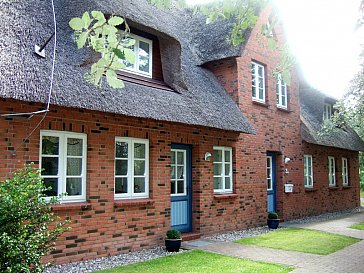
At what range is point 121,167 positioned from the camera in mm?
8812

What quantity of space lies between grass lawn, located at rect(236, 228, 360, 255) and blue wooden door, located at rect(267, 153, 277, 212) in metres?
2.43

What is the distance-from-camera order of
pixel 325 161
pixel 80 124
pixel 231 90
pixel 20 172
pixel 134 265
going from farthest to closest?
pixel 325 161 < pixel 231 90 < pixel 80 124 < pixel 134 265 < pixel 20 172

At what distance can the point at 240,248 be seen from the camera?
9.12m

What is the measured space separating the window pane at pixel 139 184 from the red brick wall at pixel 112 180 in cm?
19

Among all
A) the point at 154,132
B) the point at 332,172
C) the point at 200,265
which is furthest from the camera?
the point at 332,172

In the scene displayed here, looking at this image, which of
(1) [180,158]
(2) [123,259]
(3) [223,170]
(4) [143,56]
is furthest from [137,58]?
(2) [123,259]

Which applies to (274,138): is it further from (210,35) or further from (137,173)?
(137,173)

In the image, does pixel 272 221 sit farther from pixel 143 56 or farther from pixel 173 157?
pixel 143 56

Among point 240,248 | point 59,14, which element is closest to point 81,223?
point 240,248

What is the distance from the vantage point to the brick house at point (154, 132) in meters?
7.07

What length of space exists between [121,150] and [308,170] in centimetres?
1010

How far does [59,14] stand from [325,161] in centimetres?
1336

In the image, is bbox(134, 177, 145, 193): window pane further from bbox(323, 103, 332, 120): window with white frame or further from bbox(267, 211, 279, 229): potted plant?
bbox(323, 103, 332, 120): window with white frame

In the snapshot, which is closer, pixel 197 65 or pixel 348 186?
pixel 197 65
